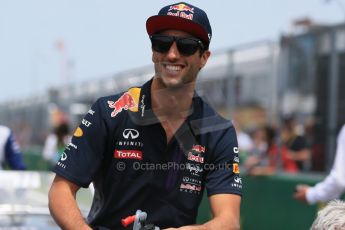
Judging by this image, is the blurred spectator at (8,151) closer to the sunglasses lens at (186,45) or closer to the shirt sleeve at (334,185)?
the shirt sleeve at (334,185)

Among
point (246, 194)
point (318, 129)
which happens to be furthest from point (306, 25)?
point (246, 194)

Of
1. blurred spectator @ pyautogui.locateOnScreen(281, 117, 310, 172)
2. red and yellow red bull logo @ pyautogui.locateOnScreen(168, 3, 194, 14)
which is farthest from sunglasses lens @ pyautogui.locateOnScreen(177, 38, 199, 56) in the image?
blurred spectator @ pyautogui.locateOnScreen(281, 117, 310, 172)

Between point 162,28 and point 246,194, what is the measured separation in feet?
24.8

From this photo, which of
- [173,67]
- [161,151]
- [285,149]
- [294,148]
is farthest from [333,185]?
[285,149]

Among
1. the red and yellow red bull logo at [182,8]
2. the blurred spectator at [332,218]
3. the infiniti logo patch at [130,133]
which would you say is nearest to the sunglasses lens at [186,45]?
the red and yellow red bull logo at [182,8]

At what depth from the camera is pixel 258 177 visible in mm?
10695

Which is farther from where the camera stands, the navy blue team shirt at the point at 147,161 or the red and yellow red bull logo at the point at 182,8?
the navy blue team shirt at the point at 147,161

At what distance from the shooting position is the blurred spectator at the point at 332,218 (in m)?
3.11

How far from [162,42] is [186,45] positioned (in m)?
0.09

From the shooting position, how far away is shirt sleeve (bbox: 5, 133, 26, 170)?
7.49 m

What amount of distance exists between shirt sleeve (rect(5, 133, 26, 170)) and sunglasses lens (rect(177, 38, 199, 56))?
14.0 feet

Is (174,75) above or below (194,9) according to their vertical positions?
below

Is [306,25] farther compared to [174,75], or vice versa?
[306,25]

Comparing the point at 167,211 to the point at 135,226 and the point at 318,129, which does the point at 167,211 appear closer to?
the point at 135,226
